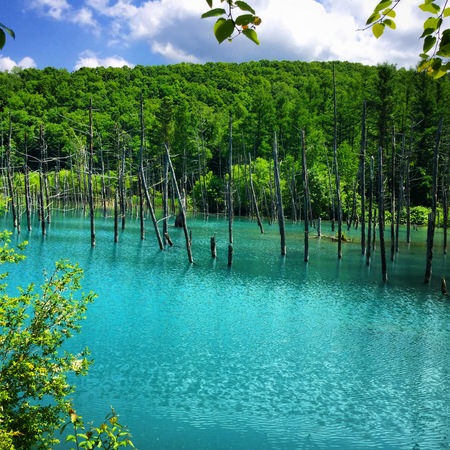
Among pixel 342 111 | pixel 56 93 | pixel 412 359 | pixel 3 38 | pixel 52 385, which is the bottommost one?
pixel 412 359

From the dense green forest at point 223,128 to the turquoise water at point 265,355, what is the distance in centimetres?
1924

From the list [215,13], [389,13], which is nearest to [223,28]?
[215,13]

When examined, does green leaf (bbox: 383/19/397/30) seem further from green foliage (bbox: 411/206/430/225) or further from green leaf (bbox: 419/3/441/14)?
green foliage (bbox: 411/206/430/225)

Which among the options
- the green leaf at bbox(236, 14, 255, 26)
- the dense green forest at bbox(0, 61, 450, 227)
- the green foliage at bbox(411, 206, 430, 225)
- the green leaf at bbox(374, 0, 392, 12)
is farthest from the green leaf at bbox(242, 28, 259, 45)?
the green foliage at bbox(411, 206, 430, 225)

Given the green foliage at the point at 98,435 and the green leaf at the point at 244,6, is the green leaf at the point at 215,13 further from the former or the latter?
the green foliage at the point at 98,435

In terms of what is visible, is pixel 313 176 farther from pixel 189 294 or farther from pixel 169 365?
pixel 169 365

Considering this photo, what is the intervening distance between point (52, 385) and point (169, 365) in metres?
5.64

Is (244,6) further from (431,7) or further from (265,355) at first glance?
(265,355)

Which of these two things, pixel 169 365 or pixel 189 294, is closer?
pixel 169 365

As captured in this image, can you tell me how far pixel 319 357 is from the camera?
12.0 meters

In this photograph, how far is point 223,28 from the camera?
1.80 meters

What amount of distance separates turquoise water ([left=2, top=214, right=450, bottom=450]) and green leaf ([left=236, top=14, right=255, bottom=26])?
7172mm

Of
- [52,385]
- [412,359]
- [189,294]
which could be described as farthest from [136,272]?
[52,385]

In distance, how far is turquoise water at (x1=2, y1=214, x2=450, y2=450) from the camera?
8375mm
